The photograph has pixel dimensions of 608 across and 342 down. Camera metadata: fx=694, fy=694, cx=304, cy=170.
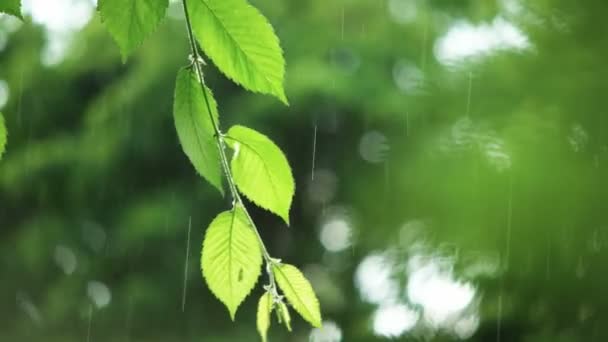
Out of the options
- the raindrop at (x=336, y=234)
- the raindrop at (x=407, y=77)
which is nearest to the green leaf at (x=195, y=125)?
the raindrop at (x=407, y=77)

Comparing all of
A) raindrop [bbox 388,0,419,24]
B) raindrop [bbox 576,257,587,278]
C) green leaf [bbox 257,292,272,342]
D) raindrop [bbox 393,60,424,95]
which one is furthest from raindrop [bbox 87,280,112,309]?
green leaf [bbox 257,292,272,342]

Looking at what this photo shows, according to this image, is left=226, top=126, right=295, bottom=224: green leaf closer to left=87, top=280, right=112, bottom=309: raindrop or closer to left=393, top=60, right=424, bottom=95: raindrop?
left=393, top=60, right=424, bottom=95: raindrop

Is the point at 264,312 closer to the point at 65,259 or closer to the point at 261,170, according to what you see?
the point at 261,170

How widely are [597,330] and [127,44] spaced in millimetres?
2015

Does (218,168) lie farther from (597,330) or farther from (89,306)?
(89,306)

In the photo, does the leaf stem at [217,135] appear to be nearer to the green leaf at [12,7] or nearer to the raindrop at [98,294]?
the green leaf at [12,7]

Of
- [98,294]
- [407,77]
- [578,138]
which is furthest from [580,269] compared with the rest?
[98,294]

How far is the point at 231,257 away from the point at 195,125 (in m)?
0.06

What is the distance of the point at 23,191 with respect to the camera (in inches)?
151

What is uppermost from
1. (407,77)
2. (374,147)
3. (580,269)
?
(407,77)

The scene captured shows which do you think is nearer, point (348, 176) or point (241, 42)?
point (241, 42)

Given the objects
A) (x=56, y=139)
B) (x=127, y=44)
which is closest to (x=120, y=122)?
(x=56, y=139)

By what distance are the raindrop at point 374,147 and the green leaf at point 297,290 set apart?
2919 mm

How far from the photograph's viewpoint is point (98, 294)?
373cm
